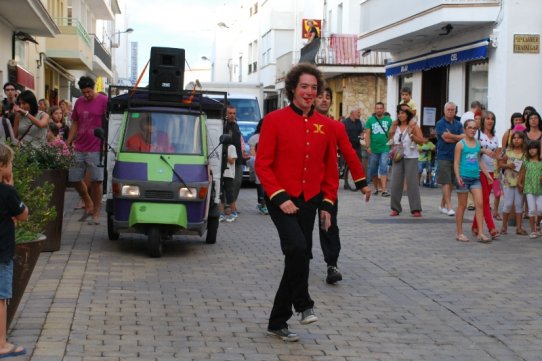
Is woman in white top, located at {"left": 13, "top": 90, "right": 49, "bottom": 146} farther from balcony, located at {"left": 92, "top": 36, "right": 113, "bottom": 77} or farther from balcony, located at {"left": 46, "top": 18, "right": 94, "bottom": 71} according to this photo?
balcony, located at {"left": 92, "top": 36, "right": 113, "bottom": 77}

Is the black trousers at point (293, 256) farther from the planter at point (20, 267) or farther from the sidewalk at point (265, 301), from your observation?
the planter at point (20, 267)

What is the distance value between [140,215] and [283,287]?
4.14 meters

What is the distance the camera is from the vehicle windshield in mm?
11867

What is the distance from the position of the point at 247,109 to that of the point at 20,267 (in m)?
20.1

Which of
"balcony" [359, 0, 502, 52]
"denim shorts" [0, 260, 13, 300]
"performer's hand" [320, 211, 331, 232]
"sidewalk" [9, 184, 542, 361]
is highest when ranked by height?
"balcony" [359, 0, 502, 52]

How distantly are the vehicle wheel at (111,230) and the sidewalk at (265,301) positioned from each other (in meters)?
0.15

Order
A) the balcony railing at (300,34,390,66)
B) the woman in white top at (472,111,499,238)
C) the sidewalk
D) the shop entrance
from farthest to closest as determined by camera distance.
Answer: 1. the balcony railing at (300,34,390,66)
2. the shop entrance
3. the woman in white top at (472,111,499,238)
4. the sidewalk

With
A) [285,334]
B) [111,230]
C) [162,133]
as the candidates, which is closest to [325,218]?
[285,334]

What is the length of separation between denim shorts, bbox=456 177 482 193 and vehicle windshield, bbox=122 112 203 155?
3541mm

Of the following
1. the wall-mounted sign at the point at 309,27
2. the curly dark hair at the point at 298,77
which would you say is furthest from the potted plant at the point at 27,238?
the wall-mounted sign at the point at 309,27

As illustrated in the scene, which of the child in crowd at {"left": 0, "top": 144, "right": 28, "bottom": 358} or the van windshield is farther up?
the van windshield

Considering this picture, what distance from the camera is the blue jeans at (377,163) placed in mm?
21375

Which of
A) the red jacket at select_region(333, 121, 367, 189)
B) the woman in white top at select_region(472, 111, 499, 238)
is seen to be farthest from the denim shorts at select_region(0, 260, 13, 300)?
the woman in white top at select_region(472, 111, 499, 238)

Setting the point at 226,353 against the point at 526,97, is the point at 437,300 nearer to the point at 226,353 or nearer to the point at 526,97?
the point at 226,353
